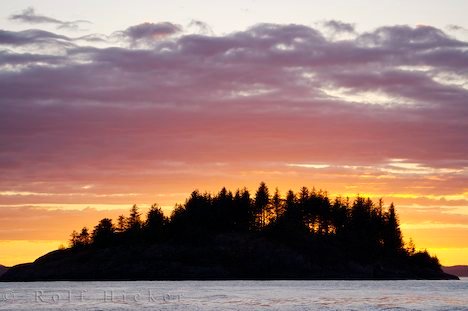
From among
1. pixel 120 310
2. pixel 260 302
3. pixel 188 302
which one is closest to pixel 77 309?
pixel 120 310

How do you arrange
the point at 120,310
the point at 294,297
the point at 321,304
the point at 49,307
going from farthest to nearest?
the point at 294,297, the point at 321,304, the point at 49,307, the point at 120,310

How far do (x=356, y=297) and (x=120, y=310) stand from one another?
5456cm

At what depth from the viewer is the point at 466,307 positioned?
116 meters

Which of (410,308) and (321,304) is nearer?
(410,308)

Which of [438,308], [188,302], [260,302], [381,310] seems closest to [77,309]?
[188,302]

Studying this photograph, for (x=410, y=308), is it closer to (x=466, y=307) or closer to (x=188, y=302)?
(x=466, y=307)

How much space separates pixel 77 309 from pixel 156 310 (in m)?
10.9

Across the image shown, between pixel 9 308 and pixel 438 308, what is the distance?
63.2m

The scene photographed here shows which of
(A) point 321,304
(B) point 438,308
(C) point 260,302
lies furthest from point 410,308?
(C) point 260,302

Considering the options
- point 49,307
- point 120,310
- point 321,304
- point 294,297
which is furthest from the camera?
point 294,297

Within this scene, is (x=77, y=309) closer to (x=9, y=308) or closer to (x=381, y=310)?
(x=9, y=308)

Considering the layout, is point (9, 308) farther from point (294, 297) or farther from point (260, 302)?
point (294, 297)

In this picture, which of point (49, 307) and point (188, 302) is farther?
point (188, 302)

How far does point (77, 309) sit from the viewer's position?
105 meters
